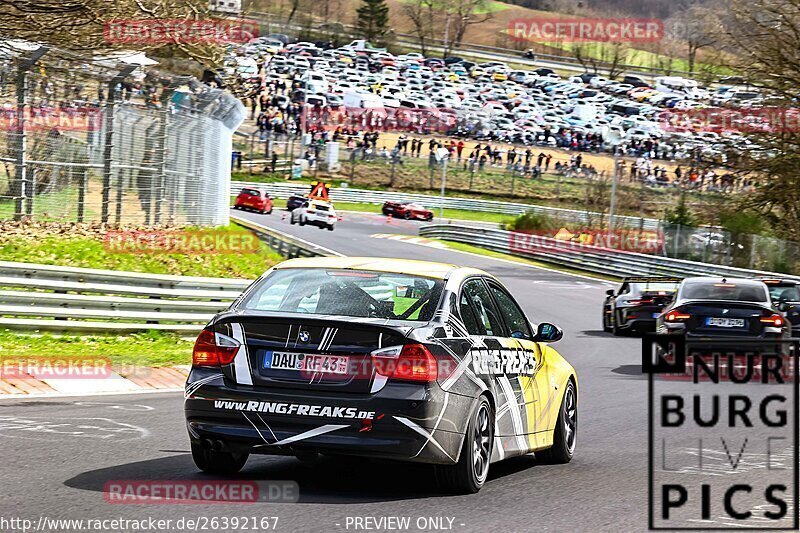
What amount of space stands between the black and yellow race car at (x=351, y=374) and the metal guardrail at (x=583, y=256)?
100ft

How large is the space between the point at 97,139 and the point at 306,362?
13466 millimetres

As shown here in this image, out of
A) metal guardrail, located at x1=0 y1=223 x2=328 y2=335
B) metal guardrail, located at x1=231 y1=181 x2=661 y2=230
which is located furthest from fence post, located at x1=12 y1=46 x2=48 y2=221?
metal guardrail, located at x1=231 y1=181 x2=661 y2=230

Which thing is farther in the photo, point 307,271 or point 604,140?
point 604,140

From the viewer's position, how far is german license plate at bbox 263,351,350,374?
6777 mm

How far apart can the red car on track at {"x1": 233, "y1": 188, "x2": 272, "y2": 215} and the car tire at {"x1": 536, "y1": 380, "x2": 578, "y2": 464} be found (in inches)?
1776

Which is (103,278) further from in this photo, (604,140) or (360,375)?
(604,140)

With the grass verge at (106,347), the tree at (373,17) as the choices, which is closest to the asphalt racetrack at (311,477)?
the grass verge at (106,347)

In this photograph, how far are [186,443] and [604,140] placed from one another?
3079 inches

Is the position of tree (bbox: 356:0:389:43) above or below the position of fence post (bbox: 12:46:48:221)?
above

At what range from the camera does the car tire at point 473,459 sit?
7.02m

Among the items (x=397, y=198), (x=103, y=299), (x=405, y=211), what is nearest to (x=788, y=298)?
(x=103, y=299)

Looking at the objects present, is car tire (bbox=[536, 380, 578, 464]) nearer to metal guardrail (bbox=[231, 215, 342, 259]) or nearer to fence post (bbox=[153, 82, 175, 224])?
fence post (bbox=[153, 82, 175, 224])

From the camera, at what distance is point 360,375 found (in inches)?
266

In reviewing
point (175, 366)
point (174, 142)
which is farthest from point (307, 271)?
point (174, 142)
